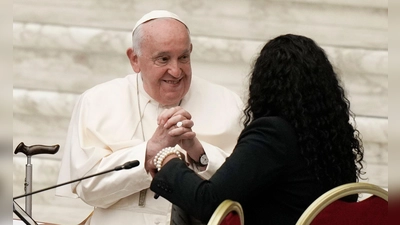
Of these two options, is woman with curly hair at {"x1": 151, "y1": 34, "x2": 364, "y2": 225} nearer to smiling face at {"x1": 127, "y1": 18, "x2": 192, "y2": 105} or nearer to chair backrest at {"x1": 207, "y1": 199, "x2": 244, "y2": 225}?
chair backrest at {"x1": 207, "y1": 199, "x2": 244, "y2": 225}

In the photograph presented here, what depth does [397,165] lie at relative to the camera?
716 mm

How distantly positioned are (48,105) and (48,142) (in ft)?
0.86

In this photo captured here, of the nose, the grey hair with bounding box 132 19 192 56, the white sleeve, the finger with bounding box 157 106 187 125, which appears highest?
the grey hair with bounding box 132 19 192 56

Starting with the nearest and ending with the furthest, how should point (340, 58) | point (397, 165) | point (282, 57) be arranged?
point (397, 165)
point (282, 57)
point (340, 58)

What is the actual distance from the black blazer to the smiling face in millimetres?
847

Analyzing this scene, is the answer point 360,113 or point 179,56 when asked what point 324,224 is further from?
point 360,113

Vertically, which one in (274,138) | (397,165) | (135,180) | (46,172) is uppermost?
(397,165)

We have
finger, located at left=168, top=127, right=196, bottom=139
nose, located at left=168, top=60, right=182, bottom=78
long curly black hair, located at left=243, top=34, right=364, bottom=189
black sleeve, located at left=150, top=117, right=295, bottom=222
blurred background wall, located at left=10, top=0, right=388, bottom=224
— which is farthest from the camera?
blurred background wall, located at left=10, top=0, right=388, bottom=224

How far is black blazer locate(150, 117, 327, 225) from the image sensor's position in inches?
76.1

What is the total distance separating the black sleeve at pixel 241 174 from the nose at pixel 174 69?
2.84 ft

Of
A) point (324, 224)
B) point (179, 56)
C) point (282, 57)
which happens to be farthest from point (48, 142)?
point (324, 224)

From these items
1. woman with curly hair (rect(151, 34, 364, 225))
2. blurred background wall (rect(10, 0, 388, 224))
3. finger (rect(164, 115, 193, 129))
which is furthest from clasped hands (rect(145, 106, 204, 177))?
blurred background wall (rect(10, 0, 388, 224))

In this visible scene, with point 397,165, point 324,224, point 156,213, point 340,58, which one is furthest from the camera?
point 340,58

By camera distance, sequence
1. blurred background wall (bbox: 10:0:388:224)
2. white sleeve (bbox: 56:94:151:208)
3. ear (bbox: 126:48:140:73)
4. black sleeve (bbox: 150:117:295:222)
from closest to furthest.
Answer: black sleeve (bbox: 150:117:295:222) → white sleeve (bbox: 56:94:151:208) → ear (bbox: 126:48:140:73) → blurred background wall (bbox: 10:0:388:224)
